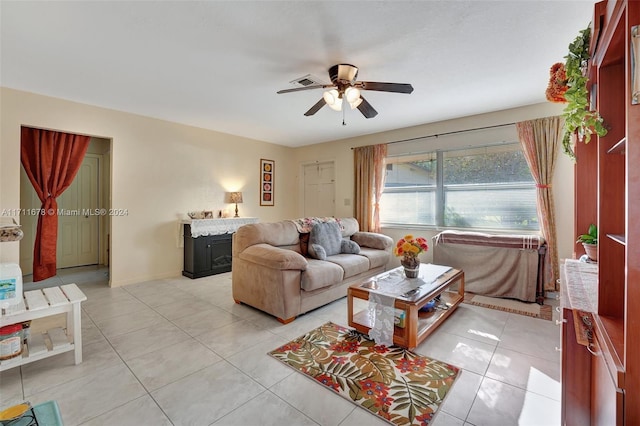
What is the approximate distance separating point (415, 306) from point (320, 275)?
1.05 meters

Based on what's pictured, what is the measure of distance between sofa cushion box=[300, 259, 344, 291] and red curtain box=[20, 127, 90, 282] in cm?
371

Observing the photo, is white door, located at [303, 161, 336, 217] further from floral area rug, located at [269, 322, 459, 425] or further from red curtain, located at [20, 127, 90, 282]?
red curtain, located at [20, 127, 90, 282]

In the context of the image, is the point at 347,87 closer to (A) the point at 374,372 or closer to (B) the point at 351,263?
(B) the point at 351,263

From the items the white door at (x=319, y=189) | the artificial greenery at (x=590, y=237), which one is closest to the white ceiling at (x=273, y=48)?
the artificial greenery at (x=590, y=237)

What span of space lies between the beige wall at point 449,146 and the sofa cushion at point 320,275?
76.4 inches

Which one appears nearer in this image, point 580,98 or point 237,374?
point 580,98

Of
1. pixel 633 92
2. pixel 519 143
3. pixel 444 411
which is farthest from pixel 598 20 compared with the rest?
pixel 519 143

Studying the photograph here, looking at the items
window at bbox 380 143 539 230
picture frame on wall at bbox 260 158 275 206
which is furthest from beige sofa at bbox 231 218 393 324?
picture frame on wall at bbox 260 158 275 206

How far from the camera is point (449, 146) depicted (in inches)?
167

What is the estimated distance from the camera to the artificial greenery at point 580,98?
1065 mm

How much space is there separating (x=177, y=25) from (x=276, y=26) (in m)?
0.72

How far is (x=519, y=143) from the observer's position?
3.68 m

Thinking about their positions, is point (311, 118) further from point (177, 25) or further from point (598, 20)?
point (598, 20)

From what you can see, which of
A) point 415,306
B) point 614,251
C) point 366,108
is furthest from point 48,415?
point 366,108
